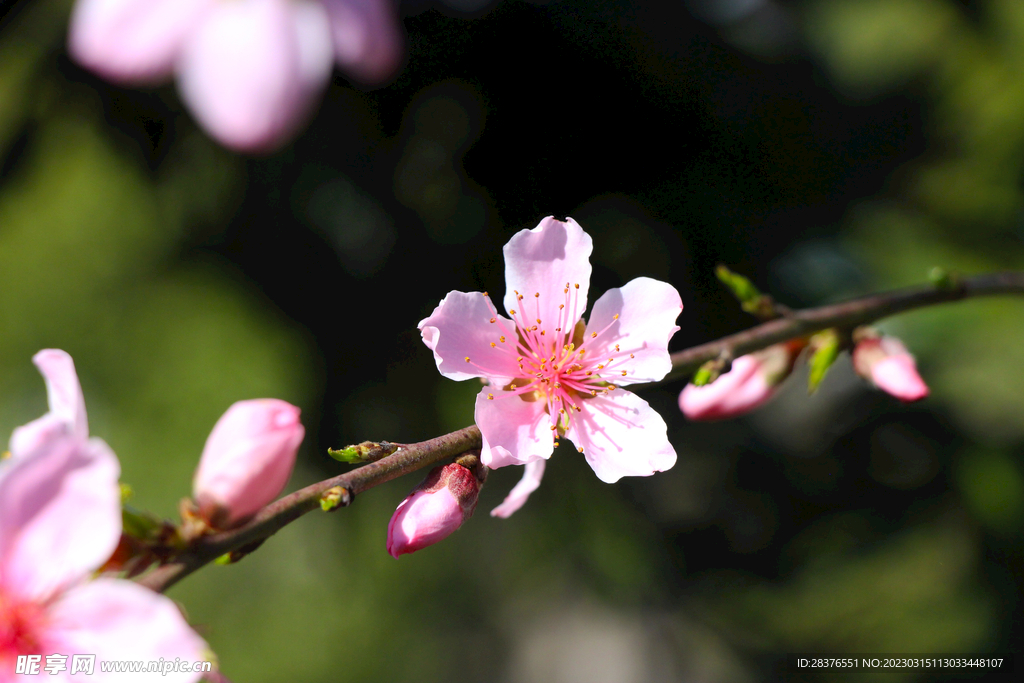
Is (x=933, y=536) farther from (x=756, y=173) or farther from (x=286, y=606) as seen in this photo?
(x=286, y=606)

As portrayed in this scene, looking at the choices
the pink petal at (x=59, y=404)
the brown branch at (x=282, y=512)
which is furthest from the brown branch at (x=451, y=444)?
the pink petal at (x=59, y=404)

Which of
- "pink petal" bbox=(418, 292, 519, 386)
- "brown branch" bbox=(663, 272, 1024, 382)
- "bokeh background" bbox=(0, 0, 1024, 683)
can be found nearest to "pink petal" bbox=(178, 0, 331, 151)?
"pink petal" bbox=(418, 292, 519, 386)

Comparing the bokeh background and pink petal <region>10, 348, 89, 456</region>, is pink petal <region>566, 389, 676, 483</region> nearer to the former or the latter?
pink petal <region>10, 348, 89, 456</region>

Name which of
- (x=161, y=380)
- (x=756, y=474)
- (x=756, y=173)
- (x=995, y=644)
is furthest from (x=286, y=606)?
(x=995, y=644)

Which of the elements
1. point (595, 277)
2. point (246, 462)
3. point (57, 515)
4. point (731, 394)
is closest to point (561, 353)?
point (731, 394)

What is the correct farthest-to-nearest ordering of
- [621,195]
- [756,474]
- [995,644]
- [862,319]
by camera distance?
[756,474] → [995,644] → [621,195] → [862,319]

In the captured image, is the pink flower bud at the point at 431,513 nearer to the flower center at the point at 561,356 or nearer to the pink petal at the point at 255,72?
the flower center at the point at 561,356

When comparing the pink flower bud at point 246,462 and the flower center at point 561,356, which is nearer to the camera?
the pink flower bud at point 246,462
